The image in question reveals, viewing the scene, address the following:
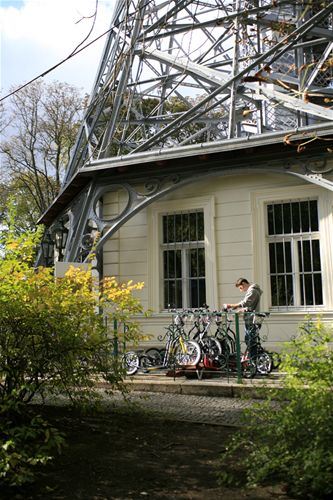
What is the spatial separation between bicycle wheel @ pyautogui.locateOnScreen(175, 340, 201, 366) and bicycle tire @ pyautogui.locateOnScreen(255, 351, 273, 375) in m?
1.05

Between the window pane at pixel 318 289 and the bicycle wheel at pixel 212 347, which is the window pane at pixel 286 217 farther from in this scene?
the bicycle wheel at pixel 212 347

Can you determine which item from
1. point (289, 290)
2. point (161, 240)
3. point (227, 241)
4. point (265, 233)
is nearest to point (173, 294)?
point (161, 240)

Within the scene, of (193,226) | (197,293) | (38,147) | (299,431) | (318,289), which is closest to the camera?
(299,431)

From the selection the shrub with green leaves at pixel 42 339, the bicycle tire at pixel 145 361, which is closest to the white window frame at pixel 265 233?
the bicycle tire at pixel 145 361

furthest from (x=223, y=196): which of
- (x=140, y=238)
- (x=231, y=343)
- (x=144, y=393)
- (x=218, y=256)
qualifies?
(x=144, y=393)

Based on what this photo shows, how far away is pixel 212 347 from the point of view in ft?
31.5

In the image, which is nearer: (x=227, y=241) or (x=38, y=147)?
Result: (x=227, y=241)

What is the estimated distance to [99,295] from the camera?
6.00 m

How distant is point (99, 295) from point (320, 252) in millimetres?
6150

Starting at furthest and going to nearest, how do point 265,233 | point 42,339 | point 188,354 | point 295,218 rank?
point 265,233 → point 295,218 → point 188,354 → point 42,339

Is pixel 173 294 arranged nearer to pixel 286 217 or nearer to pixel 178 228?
pixel 178 228

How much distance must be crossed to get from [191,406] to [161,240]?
225 inches

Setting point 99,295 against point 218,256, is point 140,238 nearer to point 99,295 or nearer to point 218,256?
point 218,256

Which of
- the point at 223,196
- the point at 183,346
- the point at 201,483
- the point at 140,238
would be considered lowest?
the point at 201,483
